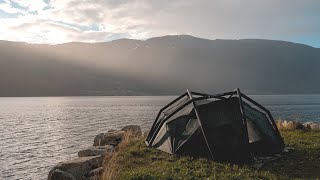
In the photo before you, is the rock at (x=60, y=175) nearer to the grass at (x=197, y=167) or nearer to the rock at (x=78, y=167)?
the rock at (x=78, y=167)

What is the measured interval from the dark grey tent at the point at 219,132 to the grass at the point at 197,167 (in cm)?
88

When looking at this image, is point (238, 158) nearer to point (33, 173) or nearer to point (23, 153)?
point (33, 173)

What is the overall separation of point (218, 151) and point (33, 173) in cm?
2012

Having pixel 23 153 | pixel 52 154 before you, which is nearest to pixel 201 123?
pixel 52 154

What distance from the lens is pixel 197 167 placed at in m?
17.5

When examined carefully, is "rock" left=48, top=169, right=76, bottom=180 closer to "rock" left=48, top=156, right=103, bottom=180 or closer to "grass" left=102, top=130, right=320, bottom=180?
"rock" left=48, top=156, right=103, bottom=180

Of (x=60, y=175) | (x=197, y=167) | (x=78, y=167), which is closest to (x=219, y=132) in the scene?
(x=197, y=167)

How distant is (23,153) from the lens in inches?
1750

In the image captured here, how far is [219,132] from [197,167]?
318 cm

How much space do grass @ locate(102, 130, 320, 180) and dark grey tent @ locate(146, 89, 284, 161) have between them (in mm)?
880

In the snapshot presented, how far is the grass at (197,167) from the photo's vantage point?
1599 centimetres

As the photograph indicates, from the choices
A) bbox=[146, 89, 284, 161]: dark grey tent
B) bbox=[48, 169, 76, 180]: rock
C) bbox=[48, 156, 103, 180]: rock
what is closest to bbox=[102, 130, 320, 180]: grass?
bbox=[146, 89, 284, 161]: dark grey tent

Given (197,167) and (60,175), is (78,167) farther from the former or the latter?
(197,167)

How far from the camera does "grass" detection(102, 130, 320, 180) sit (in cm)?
1599
